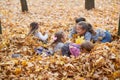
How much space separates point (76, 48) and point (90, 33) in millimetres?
1529

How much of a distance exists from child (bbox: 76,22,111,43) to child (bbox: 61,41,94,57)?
4.04 ft

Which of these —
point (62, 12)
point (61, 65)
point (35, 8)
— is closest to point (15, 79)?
point (61, 65)

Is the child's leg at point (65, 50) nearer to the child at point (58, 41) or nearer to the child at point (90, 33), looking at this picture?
the child at point (58, 41)

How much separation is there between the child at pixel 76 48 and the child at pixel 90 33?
1.23 m

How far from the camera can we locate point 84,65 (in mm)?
5418

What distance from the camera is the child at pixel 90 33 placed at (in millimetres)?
7513

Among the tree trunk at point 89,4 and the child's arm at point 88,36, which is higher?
the tree trunk at point 89,4

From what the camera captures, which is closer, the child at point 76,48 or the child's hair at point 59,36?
the child at point 76,48

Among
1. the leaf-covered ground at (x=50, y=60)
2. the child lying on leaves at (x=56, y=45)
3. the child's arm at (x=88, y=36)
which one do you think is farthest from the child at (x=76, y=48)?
the child's arm at (x=88, y=36)

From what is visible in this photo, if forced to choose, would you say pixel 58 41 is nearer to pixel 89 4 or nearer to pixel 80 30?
pixel 80 30

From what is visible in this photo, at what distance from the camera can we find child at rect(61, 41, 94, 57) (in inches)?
242

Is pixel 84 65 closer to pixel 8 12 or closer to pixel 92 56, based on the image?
pixel 92 56

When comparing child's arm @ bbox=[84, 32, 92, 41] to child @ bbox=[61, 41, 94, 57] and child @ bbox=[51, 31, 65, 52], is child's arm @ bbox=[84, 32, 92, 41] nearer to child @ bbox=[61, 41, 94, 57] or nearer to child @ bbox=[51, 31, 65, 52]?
child @ bbox=[51, 31, 65, 52]

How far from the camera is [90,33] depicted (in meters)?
7.63
